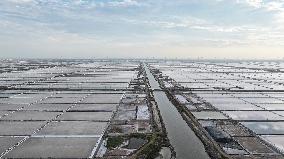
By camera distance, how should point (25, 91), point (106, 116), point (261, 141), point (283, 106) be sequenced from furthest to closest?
point (25, 91) < point (283, 106) < point (106, 116) < point (261, 141)

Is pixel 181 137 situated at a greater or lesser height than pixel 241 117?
lesser

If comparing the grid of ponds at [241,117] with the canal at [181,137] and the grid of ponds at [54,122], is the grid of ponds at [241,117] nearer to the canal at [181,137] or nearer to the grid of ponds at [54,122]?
the canal at [181,137]

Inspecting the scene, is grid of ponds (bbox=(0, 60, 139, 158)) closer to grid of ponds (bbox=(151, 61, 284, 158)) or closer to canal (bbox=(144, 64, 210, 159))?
canal (bbox=(144, 64, 210, 159))

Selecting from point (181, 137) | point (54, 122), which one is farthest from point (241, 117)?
point (54, 122)

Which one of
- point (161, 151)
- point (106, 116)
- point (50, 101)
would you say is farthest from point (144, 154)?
point (50, 101)

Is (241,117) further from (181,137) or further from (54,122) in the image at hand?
(54,122)

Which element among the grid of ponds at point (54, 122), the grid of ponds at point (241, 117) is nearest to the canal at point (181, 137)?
the grid of ponds at point (241, 117)

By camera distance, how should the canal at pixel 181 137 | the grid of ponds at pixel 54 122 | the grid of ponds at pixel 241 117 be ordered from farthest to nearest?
1. the grid of ponds at pixel 241 117
2. the grid of ponds at pixel 54 122
3. the canal at pixel 181 137

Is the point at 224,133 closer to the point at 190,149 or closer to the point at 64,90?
Answer: the point at 190,149

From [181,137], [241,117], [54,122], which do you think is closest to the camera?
[181,137]

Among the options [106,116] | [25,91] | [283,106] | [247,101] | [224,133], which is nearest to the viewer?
[224,133]

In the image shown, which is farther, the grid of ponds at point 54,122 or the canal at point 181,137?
the grid of ponds at point 54,122
